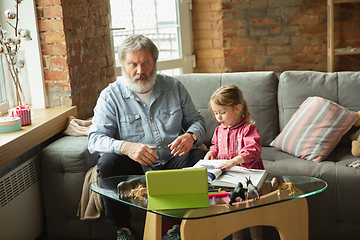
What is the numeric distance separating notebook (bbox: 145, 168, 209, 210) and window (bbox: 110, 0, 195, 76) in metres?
2.29

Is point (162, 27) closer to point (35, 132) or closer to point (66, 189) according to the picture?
point (35, 132)

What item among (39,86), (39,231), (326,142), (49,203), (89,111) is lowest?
(39,231)

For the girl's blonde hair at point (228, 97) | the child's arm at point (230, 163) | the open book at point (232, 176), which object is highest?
the girl's blonde hair at point (228, 97)

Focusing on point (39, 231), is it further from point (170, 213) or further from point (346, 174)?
point (346, 174)

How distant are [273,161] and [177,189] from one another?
40.9 inches

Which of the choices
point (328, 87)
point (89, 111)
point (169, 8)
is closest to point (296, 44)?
point (169, 8)

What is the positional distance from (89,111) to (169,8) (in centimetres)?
156

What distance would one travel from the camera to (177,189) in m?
1.36

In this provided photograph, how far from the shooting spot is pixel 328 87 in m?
2.42

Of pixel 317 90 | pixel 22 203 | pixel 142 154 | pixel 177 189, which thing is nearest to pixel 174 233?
pixel 142 154

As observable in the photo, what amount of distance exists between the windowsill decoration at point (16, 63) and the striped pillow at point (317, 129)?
61.6 inches

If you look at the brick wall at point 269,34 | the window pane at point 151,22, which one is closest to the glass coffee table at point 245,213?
the window pane at point 151,22

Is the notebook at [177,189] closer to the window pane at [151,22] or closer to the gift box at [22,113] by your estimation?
the gift box at [22,113]

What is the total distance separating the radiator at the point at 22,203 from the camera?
6.47 ft
